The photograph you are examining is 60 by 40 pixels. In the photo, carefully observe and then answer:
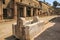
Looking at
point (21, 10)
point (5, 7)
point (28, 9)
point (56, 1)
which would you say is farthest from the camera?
point (56, 1)

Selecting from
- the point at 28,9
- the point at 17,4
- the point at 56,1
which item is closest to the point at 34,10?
the point at 28,9

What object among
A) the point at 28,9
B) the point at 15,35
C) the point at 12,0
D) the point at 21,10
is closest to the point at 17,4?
the point at 12,0

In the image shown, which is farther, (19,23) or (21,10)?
(21,10)

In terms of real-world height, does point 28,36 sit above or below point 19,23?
below

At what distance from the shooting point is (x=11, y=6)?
3666cm

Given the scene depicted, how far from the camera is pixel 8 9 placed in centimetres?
3697

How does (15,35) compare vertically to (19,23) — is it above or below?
below

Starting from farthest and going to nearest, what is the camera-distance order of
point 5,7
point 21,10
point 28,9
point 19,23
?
1. point 28,9
2. point 21,10
3. point 5,7
4. point 19,23

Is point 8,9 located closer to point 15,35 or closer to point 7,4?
point 7,4

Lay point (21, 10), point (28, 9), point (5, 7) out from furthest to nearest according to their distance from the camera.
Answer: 1. point (28, 9)
2. point (21, 10)
3. point (5, 7)

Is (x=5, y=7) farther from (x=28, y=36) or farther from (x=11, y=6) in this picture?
(x=28, y=36)

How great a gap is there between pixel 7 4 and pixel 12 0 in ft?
4.42

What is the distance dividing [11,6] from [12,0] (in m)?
1.28

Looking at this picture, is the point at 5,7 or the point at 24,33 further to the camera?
the point at 5,7
